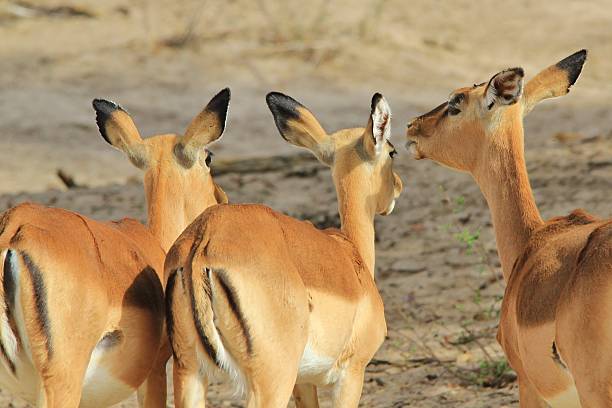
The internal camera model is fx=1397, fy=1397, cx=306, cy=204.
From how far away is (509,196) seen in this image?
669 cm

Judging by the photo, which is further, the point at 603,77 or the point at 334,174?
the point at 603,77

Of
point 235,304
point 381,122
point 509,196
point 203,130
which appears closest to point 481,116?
point 509,196

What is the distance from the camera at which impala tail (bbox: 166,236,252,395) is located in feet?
18.5

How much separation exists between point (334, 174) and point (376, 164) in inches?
8.9

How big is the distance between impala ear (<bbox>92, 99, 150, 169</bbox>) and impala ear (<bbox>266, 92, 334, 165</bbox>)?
28.8 inches

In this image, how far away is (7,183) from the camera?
13367mm

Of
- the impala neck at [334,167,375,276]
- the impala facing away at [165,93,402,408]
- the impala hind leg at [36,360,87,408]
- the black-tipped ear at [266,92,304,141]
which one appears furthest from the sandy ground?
the impala hind leg at [36,360,87,408]

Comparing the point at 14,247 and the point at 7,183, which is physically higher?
the point at 14,247

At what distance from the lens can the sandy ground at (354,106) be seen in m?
9.41

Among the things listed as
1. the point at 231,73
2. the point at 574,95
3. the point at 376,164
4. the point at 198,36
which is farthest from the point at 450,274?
the point at 198,36

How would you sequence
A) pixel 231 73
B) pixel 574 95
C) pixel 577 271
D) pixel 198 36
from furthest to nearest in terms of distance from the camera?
pixel 198 36 → pixel 231 73 → pixel 574 95 → pixel 577 271

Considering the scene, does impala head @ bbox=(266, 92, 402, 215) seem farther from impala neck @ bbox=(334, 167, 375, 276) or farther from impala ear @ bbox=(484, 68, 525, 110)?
impala ear @ bbox=(484, 68, 525, 110)

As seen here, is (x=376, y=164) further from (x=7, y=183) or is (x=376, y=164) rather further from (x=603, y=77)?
(x=603, y=77)

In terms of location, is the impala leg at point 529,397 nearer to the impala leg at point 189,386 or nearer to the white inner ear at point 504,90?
the white inner ear at point 504,90
